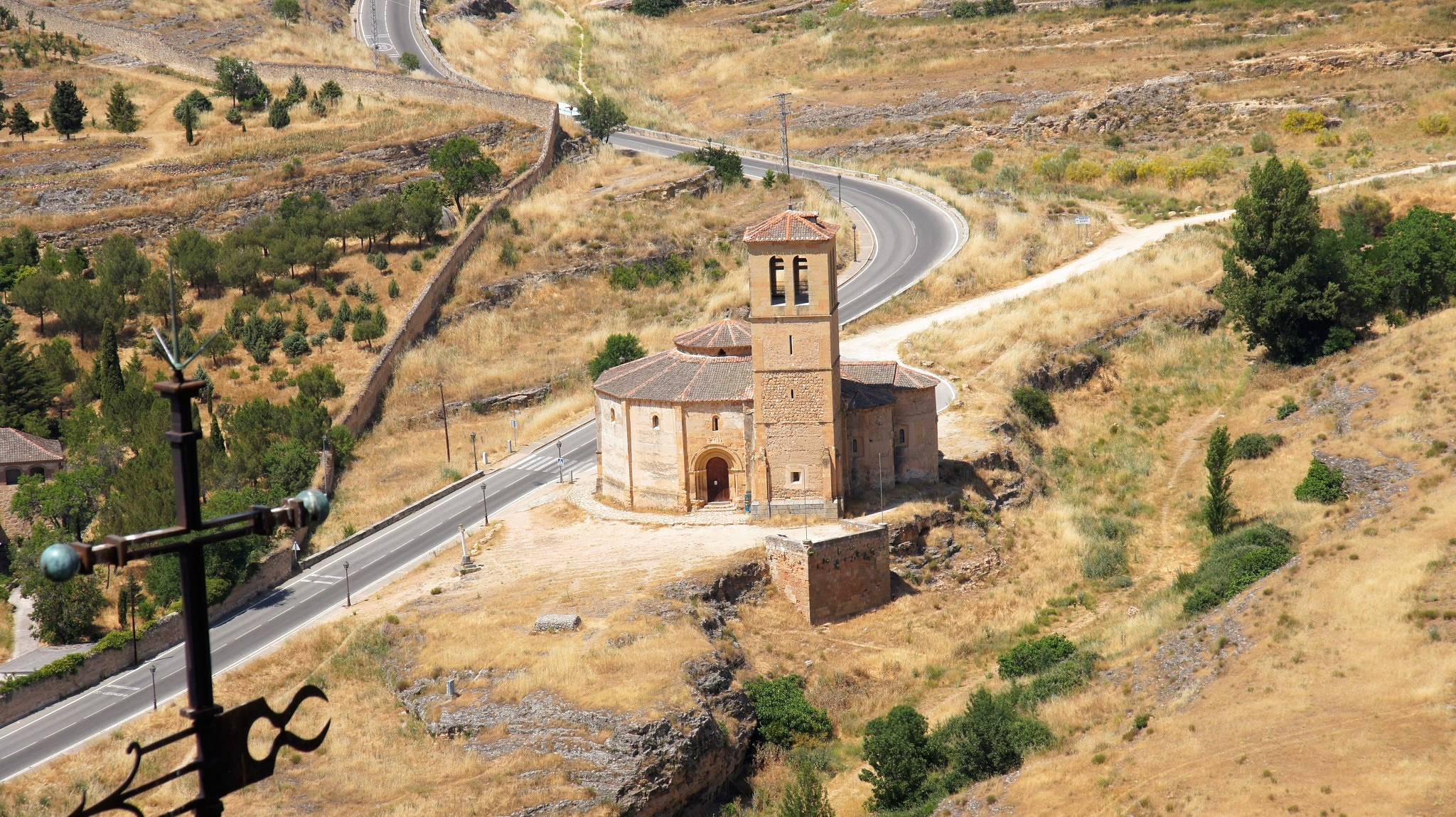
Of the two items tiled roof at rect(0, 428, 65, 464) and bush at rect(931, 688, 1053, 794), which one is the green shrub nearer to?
bush at rect(931, 688, 1053, 794)

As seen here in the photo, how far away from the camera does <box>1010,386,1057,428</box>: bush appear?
2411 inches

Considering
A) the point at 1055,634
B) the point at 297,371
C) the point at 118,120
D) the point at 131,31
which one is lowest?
the point at 1055,634

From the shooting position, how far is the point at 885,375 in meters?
54.4

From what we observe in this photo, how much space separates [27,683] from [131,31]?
77.1m

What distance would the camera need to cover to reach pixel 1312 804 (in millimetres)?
29734

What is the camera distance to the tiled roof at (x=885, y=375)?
174 feet

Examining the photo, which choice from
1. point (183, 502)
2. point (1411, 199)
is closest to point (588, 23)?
point (1411, 199)

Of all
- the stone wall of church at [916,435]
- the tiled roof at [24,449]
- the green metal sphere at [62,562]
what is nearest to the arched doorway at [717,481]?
the stone wall of church at [916,435]

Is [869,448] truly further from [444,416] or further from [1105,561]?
[444,416]

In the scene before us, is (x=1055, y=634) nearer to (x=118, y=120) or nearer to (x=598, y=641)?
(x=598, y=641)

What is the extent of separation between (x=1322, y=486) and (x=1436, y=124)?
45980 mm

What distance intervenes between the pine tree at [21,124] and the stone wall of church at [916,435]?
66.6m

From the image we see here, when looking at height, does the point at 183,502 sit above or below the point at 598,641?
above

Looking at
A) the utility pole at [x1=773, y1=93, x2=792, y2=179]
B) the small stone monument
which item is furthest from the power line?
the small stone monument
